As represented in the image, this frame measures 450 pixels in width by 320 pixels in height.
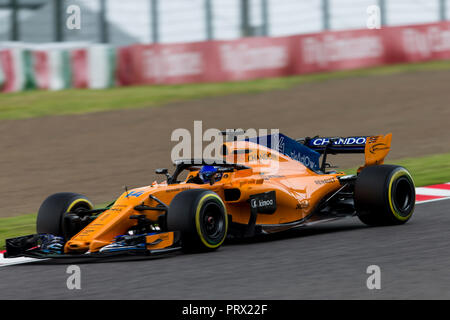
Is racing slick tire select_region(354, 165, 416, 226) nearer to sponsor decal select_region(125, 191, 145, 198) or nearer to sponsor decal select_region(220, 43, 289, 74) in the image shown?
sponsor decal select_region(125, 191, 145, 198)

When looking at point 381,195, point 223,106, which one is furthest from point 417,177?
point 223,106

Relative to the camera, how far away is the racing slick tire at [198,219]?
8.04 m

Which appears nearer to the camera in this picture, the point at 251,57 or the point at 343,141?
the point at 343,141

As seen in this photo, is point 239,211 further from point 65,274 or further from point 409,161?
point 409,161

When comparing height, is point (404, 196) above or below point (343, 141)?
below

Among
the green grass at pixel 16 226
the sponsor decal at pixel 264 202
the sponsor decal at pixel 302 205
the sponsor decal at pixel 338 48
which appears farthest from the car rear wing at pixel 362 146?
the sponsor decal at pixel 338 48

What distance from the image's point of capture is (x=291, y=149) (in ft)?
31.9

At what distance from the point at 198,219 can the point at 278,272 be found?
110 cm

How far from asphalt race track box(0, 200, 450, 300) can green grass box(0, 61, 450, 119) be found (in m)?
13.7

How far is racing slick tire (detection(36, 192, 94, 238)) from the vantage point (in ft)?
28.9

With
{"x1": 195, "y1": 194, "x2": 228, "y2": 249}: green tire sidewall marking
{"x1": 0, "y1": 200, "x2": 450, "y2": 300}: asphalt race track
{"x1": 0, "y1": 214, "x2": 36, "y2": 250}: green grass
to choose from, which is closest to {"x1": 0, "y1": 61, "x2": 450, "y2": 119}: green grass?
{"x1": 0, "y1": 214, "x2": 36, "y2": 250}: green grass

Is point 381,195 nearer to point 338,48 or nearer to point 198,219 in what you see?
point 198,219
